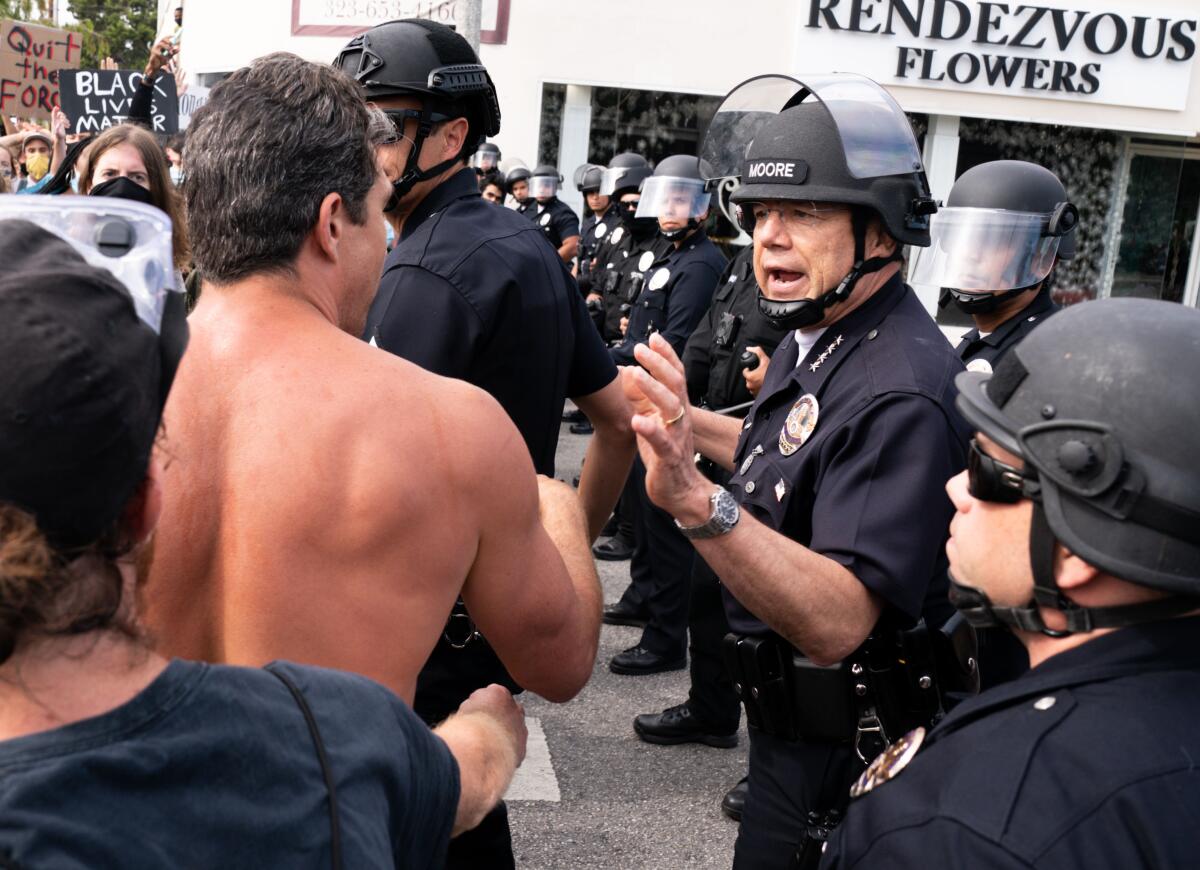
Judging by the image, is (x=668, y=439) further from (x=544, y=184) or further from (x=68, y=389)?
(x=544, y=184)

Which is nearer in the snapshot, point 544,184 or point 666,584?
point 666,584

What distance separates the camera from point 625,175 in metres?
10.6

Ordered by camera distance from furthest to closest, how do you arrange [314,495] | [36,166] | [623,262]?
1. [36,166]
2. [623,262]
3. [314,495]

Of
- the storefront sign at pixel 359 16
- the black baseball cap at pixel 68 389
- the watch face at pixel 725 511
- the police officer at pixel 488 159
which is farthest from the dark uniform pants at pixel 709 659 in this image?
the storefront sign at pixel 359 16

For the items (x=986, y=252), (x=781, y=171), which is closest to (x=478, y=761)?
(x=781, y=171)

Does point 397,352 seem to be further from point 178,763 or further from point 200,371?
point 178,763

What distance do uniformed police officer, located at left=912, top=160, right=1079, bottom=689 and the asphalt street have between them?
74.6 inches

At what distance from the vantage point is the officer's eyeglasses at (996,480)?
159 cm

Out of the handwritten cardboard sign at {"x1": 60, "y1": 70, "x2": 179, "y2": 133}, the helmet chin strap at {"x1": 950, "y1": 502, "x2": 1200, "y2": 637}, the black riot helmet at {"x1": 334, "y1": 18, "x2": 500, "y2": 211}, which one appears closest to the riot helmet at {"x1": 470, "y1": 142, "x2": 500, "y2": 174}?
the handwritten cardboard sign at {"x1": 60, "y1": 70, "x2": 179, "y2": 133}

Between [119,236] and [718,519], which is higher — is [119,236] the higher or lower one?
the higher one

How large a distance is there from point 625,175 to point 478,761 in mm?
9441

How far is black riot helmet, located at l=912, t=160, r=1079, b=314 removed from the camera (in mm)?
4582

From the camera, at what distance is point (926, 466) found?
94.9 inches

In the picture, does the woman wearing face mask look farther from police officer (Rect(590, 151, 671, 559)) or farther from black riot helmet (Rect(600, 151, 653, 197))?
black riot helmet (Rect(600, 151, 653, 197))
